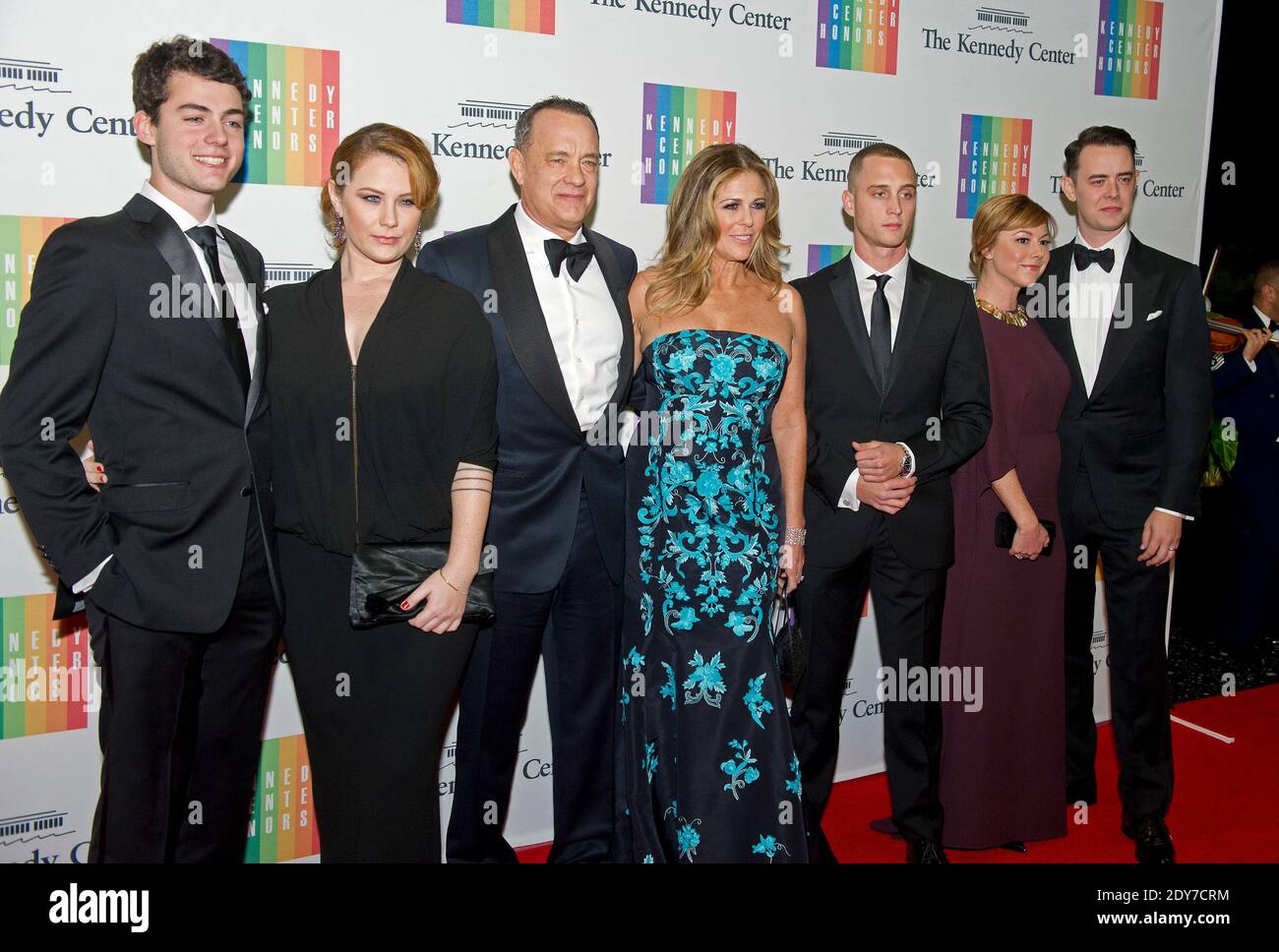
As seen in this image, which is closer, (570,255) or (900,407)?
(570,255)

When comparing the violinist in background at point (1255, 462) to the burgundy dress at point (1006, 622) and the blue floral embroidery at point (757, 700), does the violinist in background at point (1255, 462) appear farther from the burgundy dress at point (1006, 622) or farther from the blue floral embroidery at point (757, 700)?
the blue floral embroidery at point (757, 700)

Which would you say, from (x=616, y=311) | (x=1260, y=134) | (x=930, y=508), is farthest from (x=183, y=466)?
(x=1260, y=134)

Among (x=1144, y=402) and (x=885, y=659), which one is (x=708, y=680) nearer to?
(x=885, y=659)

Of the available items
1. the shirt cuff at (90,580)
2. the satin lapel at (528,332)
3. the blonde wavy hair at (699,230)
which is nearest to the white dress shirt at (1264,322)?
the blonde wavy hair at (699,230)

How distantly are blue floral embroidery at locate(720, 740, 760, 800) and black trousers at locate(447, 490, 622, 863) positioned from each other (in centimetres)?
38

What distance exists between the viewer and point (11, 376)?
2477mm

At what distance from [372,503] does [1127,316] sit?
8.44 ft

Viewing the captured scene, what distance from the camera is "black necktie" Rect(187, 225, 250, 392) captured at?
2.66 meters

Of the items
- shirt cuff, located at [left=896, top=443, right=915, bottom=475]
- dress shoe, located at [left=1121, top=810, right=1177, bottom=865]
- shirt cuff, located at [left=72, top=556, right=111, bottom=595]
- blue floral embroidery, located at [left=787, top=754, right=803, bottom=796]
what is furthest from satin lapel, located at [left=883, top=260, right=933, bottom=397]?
shirt cuff, located at [left=72, top=556, right=111, bottom=595]

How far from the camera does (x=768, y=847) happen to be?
3250 mm

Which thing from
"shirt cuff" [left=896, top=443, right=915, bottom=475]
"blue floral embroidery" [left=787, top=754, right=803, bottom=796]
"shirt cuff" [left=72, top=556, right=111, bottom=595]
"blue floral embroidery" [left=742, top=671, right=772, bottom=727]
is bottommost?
"blue floral embroidery" [left=787, top=754, right=803, bottom=796]

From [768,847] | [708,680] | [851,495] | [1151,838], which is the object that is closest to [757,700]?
[708,680]

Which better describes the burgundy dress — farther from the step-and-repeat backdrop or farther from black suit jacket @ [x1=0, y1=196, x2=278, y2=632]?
black suit jacket @ [x1=0, y1=196, x2=278, y2=632]

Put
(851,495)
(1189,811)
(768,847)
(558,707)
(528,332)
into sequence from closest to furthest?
(528,332) < (768,847) < (558,707) < (851,495) < (1189,811)
